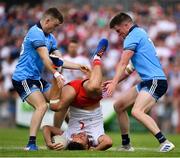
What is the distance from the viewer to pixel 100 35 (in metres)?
28.2

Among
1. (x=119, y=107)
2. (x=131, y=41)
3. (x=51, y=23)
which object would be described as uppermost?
(x=51, y=23)

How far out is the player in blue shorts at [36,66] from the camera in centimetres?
1370

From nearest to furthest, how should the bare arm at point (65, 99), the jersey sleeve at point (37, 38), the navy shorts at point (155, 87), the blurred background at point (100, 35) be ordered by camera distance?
the bare arm at point (65, 99)
the navy shorts at point (155, 87)
the jersey sleeve at point (37, 38)
the blurred background at point (100, 35)

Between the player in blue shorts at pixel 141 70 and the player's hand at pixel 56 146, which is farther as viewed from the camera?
the player's hand at pixel 56 146

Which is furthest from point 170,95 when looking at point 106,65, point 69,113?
point 69,113

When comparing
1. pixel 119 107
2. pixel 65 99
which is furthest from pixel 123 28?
pixel 65 99

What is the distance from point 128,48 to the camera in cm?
1344

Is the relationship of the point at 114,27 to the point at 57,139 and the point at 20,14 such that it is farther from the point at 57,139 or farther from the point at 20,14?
the point at 20,14

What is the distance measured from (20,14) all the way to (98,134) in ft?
59.6

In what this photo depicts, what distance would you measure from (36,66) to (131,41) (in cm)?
191

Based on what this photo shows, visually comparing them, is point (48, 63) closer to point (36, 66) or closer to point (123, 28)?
point (36, 66)

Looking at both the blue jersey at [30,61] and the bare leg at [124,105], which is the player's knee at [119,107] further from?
the blue jersey at [30,61]

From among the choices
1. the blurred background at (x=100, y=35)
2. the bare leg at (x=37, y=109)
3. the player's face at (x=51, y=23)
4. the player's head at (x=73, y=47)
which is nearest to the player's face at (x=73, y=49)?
the player's head at (x=73, y=47)

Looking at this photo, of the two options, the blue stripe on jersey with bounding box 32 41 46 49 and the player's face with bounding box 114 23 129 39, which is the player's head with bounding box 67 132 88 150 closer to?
the blue stripe on jersey with bounding box 32 41 46 49
